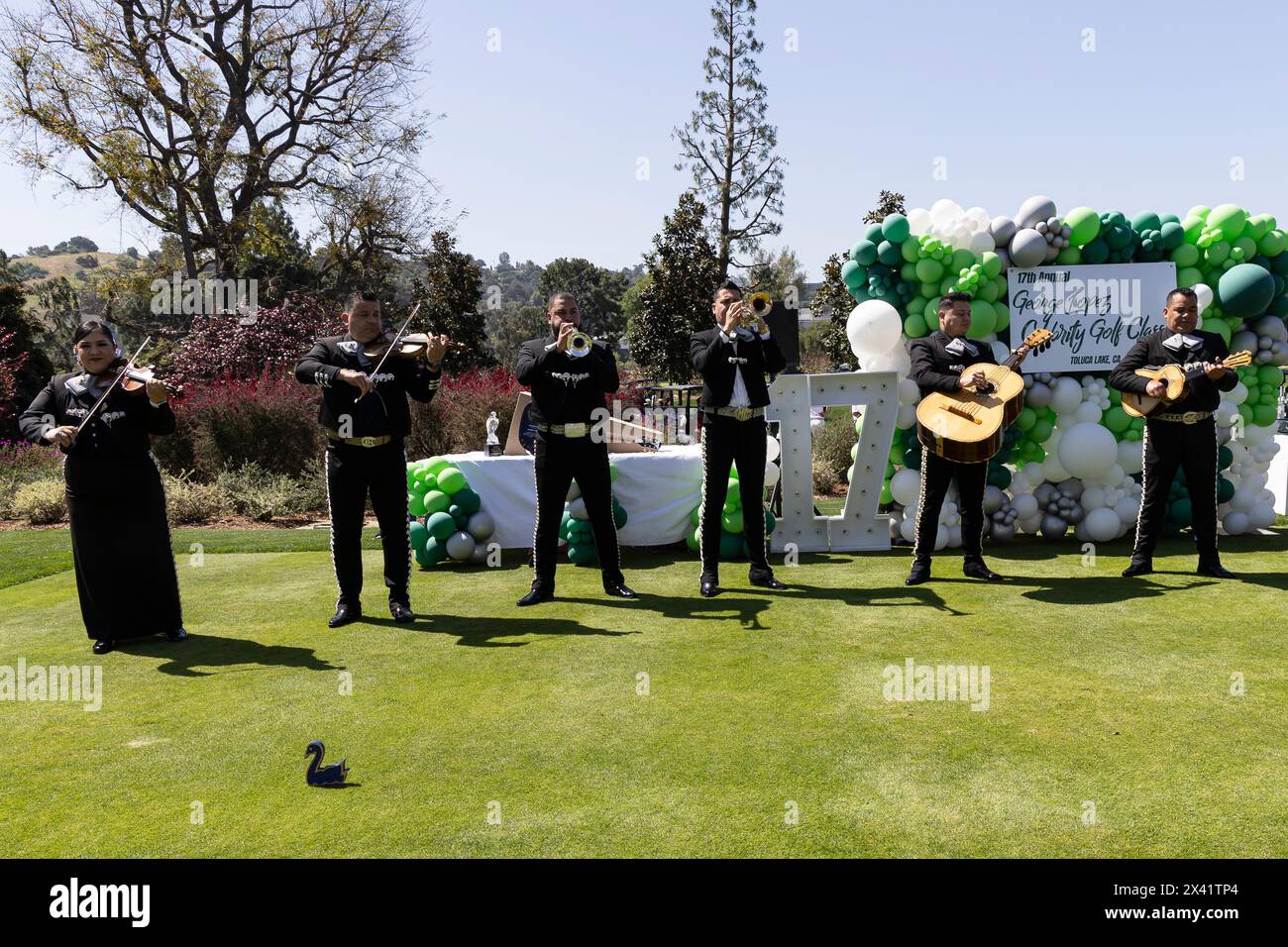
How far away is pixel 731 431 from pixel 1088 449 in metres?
3.37

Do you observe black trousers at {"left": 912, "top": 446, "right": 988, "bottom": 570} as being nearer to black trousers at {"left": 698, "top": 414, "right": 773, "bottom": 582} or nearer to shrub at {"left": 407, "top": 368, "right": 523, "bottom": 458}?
black trousers at {"left": 698, "top": 414, "right": 773, "bottom": 582}

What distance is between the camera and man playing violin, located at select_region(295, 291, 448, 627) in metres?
6.22

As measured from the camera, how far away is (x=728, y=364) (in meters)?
6.80

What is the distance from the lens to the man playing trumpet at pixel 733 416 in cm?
681

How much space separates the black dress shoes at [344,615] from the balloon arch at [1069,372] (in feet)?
15.3

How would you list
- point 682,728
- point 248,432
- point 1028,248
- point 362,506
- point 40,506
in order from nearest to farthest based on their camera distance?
point 682,728
point 362,506
point 1028,248
point 40,506
point 248,432

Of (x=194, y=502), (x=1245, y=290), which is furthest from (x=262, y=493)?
(x=1245, y=290)

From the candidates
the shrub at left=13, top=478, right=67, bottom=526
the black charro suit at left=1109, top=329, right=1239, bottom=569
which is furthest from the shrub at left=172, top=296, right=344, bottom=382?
the black charro suit at left=1109, top=329, right=1239, bottom=569

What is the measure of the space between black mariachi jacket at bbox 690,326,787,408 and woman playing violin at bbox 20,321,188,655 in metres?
3.44

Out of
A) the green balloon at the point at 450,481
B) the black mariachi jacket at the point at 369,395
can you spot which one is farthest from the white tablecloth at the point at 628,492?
the black mariachi jacket at the point at 369,395

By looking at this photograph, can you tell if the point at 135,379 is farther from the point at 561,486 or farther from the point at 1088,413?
the point at 1088,413
